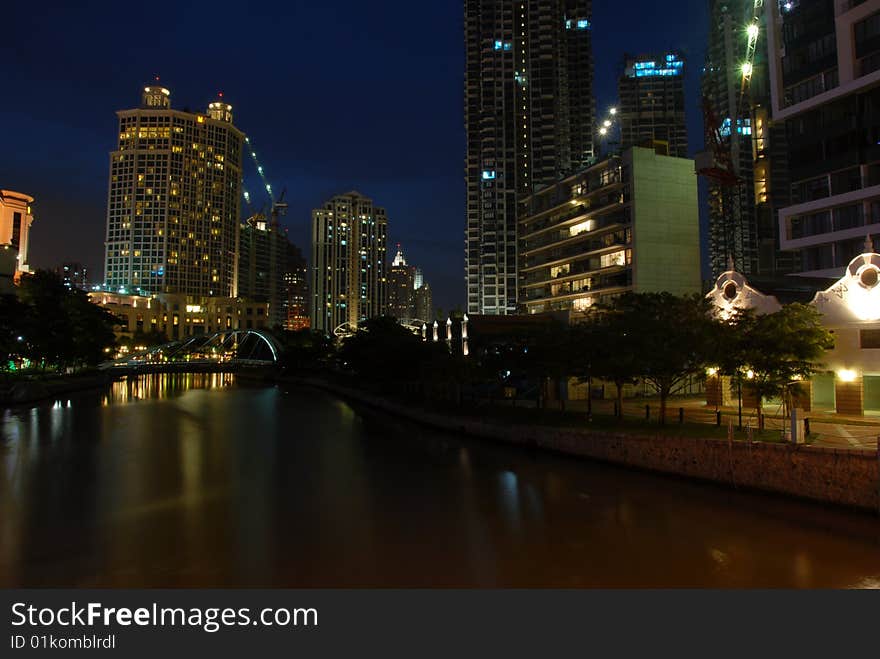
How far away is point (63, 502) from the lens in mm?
20016

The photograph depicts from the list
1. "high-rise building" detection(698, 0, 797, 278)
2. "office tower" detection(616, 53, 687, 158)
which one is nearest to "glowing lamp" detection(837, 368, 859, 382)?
"high-rise building" detection(698, 0, 797, 278)

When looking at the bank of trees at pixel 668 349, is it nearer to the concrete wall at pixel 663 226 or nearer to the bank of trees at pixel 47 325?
the concrete wall at pixel 663 226

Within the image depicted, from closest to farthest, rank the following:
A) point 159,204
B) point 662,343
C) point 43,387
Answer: point 662,343, point 43,387, point 159,204

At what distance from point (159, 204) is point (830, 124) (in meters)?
157

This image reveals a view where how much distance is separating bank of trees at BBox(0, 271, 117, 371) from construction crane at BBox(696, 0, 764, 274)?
7708 centimetres

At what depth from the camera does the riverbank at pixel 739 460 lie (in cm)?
1673

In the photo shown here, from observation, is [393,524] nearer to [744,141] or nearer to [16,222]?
[16,222]

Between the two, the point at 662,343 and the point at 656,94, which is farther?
the point at 656,94

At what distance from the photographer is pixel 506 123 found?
123m

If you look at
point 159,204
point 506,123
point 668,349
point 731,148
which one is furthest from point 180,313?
point 668,349

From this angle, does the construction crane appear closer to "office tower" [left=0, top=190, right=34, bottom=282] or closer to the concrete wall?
the concrete wall

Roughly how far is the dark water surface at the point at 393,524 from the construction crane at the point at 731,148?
210 feet

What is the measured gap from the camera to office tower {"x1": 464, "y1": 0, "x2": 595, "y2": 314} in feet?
397

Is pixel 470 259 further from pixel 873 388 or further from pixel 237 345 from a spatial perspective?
pixel 873 388
